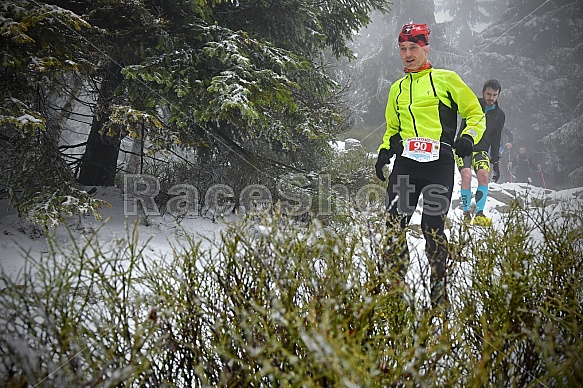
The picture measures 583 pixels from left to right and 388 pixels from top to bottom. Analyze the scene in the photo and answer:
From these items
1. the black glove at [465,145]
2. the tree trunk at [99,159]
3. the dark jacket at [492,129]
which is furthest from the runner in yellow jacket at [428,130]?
the tree trunk at [99,159]

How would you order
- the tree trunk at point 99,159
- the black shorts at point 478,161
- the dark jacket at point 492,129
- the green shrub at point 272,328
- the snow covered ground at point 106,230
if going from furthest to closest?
the dark jacket at point 492,129 < the black shorts at point 478,161 < the tree trunk at point 99,159 < the snow covered ground at point 106,230 < the green shrub at point 272,328

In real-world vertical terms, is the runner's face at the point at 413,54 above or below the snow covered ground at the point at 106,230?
above

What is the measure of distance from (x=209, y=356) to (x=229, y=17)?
428 centimetres

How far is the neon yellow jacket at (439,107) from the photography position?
2.79 m

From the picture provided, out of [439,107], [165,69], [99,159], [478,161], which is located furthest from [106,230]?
[478,161]

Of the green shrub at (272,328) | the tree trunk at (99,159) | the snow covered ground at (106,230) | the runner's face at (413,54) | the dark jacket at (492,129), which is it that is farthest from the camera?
the dark jacket at (492,129)

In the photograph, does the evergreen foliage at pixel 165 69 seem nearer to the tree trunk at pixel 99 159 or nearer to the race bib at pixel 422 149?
the tree trunk at pixel 99 159

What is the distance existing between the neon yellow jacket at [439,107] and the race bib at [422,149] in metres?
0.04

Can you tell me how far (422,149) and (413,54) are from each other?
31.4 inches

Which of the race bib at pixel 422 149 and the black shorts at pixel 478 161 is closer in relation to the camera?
the race bib at pixel 422 149

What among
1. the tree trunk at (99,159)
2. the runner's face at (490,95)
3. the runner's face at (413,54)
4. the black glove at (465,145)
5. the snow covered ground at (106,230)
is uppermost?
the runner's face at (490,95)

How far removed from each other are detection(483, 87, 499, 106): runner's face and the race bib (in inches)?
123

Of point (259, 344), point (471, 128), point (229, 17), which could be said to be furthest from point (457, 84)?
point (229, 17)

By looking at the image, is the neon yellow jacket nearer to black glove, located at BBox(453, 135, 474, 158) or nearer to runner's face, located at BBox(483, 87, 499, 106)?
black glove, located at BBox(453, 135, 474, 158)
